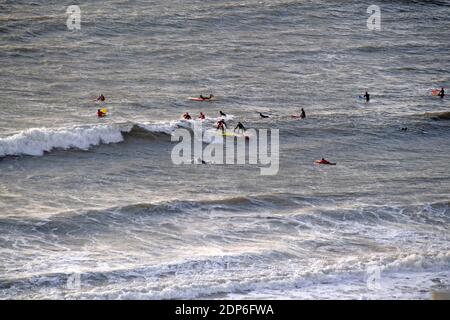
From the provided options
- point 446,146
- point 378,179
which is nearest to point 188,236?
point 378,179

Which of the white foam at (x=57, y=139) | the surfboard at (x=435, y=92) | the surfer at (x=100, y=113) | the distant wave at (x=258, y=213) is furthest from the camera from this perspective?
the surfboard at (x=435, y=92)

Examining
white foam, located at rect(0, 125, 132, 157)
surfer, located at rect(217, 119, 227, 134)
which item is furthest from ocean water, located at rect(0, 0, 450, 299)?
surfer, located at rect(217, 119, 227, 134)

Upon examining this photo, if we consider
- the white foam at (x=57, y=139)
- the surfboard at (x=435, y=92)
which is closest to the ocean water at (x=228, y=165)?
the white foam at (x=57, y=139)

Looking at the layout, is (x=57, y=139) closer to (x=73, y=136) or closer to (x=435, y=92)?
(x=73, y=136)

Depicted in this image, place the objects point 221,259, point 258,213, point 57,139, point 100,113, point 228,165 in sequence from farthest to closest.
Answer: point 100,113
point 57,139
point 228,165
point 258,213
point 221,259

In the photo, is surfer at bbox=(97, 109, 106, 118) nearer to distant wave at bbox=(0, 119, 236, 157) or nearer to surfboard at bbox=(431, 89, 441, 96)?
distant wave at bbox=(0, 119, 236, 157)

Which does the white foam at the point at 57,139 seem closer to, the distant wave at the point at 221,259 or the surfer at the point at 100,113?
the surfer at the point at 100,113

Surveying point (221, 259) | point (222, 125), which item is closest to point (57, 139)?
point (222, 125)

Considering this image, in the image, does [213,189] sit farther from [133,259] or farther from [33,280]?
[33,280]
